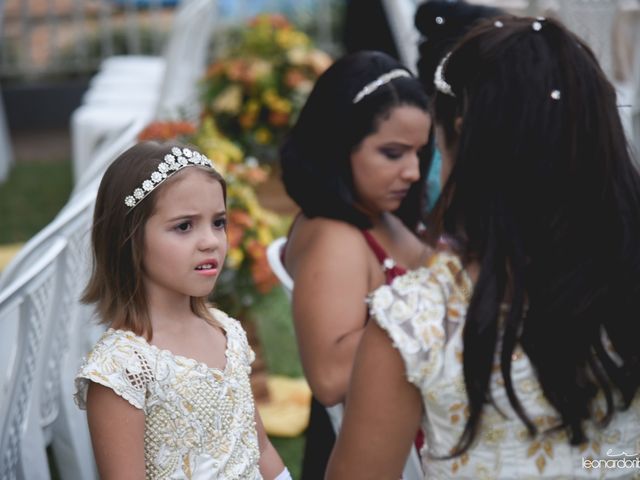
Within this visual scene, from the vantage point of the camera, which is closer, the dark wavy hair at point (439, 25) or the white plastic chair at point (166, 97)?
the dark wavy hair at point (439, 25)

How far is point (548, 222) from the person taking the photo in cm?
164

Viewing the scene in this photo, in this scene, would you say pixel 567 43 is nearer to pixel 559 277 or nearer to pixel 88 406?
pixel 559 277

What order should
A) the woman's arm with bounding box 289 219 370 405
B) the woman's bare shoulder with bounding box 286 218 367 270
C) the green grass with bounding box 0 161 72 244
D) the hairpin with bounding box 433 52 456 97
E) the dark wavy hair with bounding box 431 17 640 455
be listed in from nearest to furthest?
the dark wavy hair with bounding box 431 17 640 455, the hairpin with bounding box 433 52 456 97, the woman's arm with bounding box 289 219 370 405, the woman's bare shoulder with bounding box 286 218 367 270, the green grass with bounding box 0 161 72 244

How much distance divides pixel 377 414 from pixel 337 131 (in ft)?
3.75

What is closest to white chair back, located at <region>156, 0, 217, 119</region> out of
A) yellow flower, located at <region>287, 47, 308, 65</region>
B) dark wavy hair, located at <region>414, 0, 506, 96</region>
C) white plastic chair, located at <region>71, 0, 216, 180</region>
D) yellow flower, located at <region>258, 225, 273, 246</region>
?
white plastic chair, located at <region>71, 0, 216, 180</region>

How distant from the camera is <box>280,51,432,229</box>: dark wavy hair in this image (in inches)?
105

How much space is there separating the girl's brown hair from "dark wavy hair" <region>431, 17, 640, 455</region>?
0.63 meters

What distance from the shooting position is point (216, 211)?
2.04 m

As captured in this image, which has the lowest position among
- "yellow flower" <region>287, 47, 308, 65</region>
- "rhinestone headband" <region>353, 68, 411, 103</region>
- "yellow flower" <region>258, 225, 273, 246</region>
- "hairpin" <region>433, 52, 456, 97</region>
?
"yellow flower" <region>287, 47, 308, 65</region>

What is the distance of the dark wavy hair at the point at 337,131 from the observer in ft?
8.79

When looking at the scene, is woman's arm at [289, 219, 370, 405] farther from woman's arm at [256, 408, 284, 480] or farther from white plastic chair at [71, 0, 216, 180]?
white plastic chair at [71, 0, 216, 180]

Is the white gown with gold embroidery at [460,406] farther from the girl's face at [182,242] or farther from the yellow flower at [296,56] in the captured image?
the yellow flower at [296,56]

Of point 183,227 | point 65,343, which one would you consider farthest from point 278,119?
point 183,227

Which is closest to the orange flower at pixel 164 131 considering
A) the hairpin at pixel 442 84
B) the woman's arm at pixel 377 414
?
the hairpin at pixel 442 84
